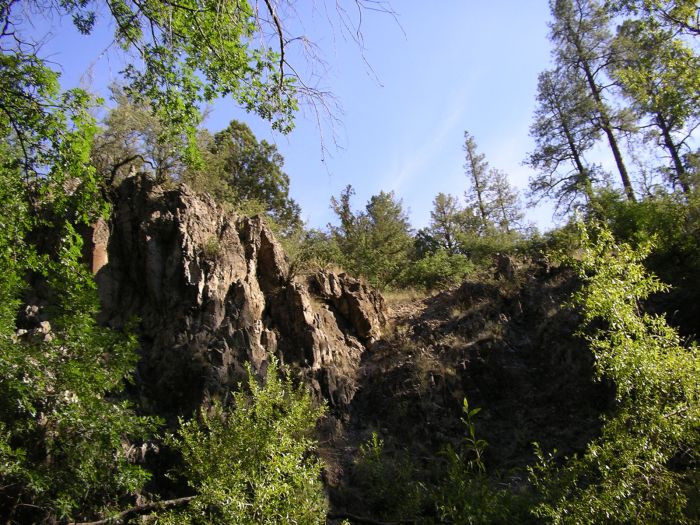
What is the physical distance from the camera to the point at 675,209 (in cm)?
1162

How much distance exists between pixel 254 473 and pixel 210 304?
5.97 metres

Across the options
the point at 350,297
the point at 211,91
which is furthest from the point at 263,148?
the point at 211,91

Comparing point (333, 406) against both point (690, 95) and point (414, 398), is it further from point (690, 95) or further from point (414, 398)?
point (690, 95)

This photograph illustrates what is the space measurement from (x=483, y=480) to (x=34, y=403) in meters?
5.71

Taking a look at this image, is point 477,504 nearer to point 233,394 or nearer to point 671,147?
point 233,394

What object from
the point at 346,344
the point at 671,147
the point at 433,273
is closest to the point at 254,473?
the point at 346,344

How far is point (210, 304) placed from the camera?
1006cm

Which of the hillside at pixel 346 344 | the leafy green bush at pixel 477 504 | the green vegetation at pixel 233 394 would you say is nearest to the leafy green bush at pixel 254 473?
the green vegetation at pixel 233 394

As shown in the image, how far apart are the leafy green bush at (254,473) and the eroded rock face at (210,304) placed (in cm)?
354

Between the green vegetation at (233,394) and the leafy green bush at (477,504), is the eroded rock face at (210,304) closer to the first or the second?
the green vegetation at (233,394)

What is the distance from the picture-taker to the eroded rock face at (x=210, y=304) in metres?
9.27

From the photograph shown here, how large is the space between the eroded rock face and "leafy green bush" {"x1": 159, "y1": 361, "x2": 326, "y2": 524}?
11.6 feet

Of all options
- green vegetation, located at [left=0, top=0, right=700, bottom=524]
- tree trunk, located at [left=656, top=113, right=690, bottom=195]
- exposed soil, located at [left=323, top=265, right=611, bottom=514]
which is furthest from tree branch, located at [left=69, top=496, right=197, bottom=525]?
tree trunk, located at [left=656, top=113, right=690, bottom=195]

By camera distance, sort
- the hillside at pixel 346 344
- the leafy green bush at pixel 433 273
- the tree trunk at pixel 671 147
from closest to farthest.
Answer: the hillside at pixel 346 344
the tree trunk at pixel 671 147
the leafy green bush at pixel 433 273
